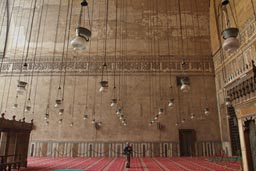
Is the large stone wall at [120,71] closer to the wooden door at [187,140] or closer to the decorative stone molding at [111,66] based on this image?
the decorative stone molding at [111,66]

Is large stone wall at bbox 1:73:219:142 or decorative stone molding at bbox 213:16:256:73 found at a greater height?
decorative stone molding at bbox 213:16:256:73

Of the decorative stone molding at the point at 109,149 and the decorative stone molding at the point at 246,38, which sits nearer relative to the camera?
the decorative stone molding at the point at 246,38

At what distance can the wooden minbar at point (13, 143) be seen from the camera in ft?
22.3

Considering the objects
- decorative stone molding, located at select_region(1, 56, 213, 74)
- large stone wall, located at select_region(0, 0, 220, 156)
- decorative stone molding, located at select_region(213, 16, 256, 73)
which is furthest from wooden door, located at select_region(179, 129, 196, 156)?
decorative stone molding, located at select_region(213, 16, 256, 73)

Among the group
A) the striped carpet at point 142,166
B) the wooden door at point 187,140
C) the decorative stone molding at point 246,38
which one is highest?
the decorative stone molding at point 246,38

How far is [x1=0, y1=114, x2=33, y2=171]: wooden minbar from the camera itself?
6.80 metres

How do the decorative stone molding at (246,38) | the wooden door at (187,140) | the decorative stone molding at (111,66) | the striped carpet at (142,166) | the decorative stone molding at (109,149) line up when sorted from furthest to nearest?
the decorative stone molding at (111,66) → the wooden door at (187,140) → the decorative stone molding at (109,149) → the decorative stone molding at (246,38) → the striped carpet at (142,166)

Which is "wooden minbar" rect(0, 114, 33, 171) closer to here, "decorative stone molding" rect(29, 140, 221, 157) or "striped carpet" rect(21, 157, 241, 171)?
"striped carpet" rect(21, 157, 241, 171)

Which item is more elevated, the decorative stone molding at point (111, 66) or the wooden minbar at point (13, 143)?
the decorative stone molding at point (111, 66)

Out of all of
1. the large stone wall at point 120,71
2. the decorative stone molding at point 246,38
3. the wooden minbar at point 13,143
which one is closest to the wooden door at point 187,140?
the large stone wall at point 120,71

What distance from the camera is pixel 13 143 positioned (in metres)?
7.64

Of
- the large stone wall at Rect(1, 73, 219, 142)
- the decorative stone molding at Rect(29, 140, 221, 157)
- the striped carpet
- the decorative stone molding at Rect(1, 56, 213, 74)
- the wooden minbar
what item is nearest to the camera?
the wooden minbar

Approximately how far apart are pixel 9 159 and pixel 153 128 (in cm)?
892

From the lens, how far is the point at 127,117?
14211mm
